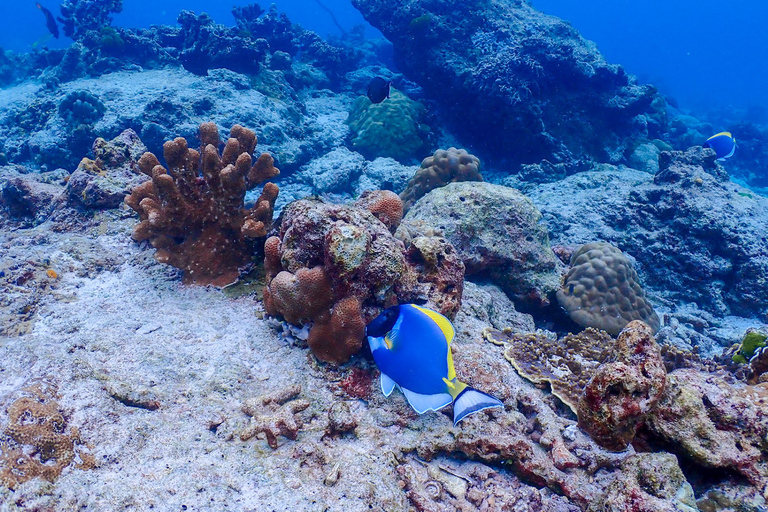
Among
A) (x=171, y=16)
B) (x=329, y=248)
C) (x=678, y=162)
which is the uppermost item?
(x=171, y=16)

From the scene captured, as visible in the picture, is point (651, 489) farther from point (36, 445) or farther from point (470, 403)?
point (36, 445)

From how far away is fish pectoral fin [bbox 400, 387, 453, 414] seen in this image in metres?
1.90

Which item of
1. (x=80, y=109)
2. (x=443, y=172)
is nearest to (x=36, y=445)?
(x=443, y=172)

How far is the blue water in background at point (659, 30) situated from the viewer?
4928 cm

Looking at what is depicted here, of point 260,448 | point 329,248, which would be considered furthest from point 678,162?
point 260,448

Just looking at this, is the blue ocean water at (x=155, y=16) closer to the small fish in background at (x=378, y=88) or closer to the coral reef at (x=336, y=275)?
the small fish in background at (x=378, y=88)

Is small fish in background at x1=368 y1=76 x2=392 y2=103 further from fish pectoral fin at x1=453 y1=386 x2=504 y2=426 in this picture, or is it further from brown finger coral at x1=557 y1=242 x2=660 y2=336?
fish pectoral fin at x1=453 y1=386 x2=504 y2=426

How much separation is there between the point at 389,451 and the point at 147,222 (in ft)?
9.14

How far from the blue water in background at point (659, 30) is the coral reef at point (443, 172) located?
38993 millimetres

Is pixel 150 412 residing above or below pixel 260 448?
below

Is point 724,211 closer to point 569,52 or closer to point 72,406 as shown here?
point 569,52

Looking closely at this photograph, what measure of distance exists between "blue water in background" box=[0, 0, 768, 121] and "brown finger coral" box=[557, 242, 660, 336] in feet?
131

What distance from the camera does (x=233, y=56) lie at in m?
11.6

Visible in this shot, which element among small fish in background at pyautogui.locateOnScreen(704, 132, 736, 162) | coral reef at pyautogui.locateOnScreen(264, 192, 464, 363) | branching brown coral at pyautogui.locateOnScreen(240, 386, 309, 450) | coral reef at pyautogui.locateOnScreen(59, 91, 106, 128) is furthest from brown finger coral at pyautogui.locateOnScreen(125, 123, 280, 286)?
small fish in background at pyautogui.locateOnScreen(704, 132, 736, 162)
